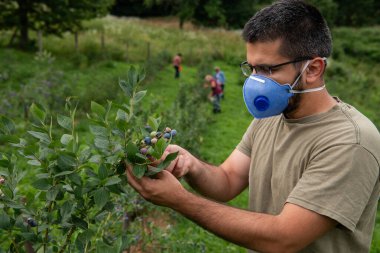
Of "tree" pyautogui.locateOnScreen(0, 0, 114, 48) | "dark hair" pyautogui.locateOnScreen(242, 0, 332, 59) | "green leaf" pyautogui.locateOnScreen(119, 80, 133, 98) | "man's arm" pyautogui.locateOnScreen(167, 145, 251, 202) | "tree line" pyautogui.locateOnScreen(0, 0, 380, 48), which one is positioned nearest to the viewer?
"green leaf" pyautogui.locateOnScreen(119, 80, 133, 98)

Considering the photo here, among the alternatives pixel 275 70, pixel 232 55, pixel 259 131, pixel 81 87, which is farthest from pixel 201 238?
pixel 232 55

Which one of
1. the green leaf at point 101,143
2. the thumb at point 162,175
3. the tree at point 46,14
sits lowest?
the tree at point 46,14

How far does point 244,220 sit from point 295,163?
12.7 inches

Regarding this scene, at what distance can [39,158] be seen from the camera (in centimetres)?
152

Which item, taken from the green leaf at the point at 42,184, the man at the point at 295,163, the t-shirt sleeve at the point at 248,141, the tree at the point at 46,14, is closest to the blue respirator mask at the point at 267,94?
the man at the point at 295,163

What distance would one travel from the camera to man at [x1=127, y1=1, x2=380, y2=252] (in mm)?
1704

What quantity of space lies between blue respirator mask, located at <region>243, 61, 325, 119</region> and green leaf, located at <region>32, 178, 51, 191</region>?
3.05 ft

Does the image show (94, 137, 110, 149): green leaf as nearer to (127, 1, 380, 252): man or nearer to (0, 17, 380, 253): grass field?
(127, 1, 380, 252): man

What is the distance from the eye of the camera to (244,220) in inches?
68.4

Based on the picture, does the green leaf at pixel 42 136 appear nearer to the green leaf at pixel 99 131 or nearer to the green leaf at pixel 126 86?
the green leaf at pixel 99 131

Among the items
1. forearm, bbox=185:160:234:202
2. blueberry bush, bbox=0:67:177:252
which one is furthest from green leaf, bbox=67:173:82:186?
forearm, bbox=185:160:234:202

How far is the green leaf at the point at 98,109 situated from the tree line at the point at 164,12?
46.6 feet

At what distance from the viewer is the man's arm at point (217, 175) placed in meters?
2.21

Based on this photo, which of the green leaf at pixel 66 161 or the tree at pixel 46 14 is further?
the tree at pixel 46 14
